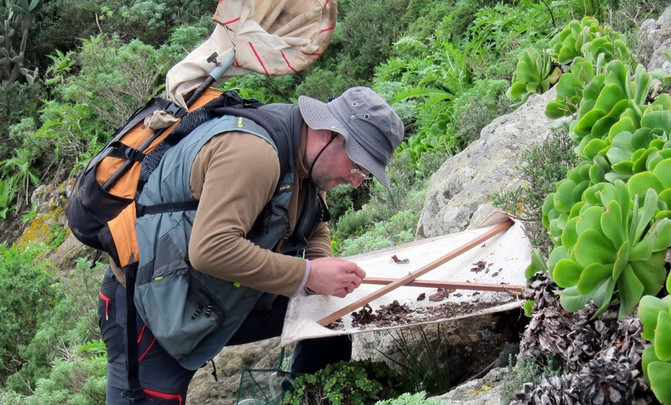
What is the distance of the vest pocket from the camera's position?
3.28 m

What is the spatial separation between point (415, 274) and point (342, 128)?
90cm

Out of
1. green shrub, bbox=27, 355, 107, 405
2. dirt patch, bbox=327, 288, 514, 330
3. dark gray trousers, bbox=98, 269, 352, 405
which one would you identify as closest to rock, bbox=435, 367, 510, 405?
dirt patch, bbox=327, 288, 514, 330

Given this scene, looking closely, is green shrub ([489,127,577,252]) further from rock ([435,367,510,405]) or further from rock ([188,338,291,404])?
rock ([188,338,291,404])

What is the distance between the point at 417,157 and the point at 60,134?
706 centimetres

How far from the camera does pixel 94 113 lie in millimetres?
12266

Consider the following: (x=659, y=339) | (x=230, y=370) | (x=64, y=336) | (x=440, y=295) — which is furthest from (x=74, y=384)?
(x=659, y=339)

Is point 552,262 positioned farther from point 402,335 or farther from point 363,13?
point 363,13

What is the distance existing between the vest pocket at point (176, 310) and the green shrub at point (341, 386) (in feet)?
1.97

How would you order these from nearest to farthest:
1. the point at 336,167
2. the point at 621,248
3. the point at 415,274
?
the point at 621,248 → the point at 336,167 → the point at 415,274

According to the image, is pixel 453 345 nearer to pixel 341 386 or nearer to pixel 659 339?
pixel 341 386

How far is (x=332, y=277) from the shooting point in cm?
349

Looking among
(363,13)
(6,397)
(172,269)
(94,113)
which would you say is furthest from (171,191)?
(94,113)

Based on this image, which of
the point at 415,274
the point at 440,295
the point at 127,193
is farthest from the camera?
the point at 440,295

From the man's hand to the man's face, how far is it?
404mm
